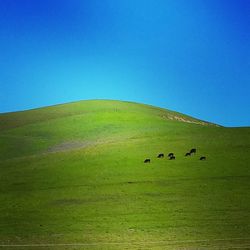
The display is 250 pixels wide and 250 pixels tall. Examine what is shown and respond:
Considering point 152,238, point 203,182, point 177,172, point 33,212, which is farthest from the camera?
point 177,172

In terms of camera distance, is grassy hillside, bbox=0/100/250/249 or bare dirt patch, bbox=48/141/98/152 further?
bare dirt patch, bbox=48/141/98/152

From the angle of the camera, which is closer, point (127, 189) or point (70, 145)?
point (127, 189)

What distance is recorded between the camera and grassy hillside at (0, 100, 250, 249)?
33844 millimetres

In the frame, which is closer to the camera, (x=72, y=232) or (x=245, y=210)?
(x=72, y=232)

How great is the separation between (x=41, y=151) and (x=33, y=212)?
39.1 meters

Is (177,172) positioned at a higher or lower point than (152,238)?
higher

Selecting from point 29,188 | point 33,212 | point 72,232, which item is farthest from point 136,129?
point 72,232

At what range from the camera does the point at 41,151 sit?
266ft

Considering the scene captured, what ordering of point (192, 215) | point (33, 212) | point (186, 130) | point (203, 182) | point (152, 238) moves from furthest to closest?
point (186, 130), point (203, 182), point (33, 212), point (192, 215), point (152, 238)

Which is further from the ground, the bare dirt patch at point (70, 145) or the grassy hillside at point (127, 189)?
the bare dirt patch at point (70, 145)

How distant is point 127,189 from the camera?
49.0 metres

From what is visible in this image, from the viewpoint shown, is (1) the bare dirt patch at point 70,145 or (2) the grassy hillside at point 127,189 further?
(1) the bare dirt patch at point 70,145

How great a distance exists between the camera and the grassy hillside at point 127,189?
33.8 m

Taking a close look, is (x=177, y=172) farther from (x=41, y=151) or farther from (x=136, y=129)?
(x=136, y=129)
